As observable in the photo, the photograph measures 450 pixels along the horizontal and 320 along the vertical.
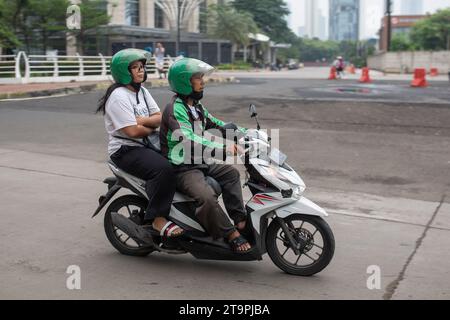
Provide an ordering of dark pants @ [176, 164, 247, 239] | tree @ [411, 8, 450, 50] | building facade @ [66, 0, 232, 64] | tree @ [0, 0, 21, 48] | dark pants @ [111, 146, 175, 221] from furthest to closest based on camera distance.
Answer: tree @ [411, 8, 450, 50], building facade @ [66, 0, 232, 64], tree @ [0, 0, 21, 48], dark pants @ [111, 146, 175, 221], dark pants @ [176, 164, 247, 239]

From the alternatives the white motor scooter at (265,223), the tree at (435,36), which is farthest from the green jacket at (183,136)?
the tree at (435,36)

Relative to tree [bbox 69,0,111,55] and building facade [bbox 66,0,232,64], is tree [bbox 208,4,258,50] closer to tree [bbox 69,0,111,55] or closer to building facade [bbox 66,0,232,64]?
building facade [bbox 66,0,232,64]

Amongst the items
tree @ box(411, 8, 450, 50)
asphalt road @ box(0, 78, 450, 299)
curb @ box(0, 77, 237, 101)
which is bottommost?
asphalt road @ box(0, 78, 450, 299)

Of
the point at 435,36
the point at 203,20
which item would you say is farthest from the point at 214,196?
the point at 435,36

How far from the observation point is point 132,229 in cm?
512

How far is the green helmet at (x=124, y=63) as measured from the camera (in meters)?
5.05

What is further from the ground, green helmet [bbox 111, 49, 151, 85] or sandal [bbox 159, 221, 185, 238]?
green helmet [bbox 111, 49, 151, 85]

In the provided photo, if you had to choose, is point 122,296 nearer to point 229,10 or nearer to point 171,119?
point 171,119

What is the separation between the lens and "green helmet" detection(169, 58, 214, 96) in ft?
15.7

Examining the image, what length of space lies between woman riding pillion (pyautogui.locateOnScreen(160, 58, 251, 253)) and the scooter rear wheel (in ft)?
1.84

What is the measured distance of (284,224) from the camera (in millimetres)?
4812

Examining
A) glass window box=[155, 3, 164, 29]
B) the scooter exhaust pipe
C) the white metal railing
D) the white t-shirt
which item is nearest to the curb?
the white metal railing

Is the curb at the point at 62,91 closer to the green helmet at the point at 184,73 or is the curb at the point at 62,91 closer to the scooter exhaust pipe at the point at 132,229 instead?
the scooter exhaust pipe at the point at 132,229
